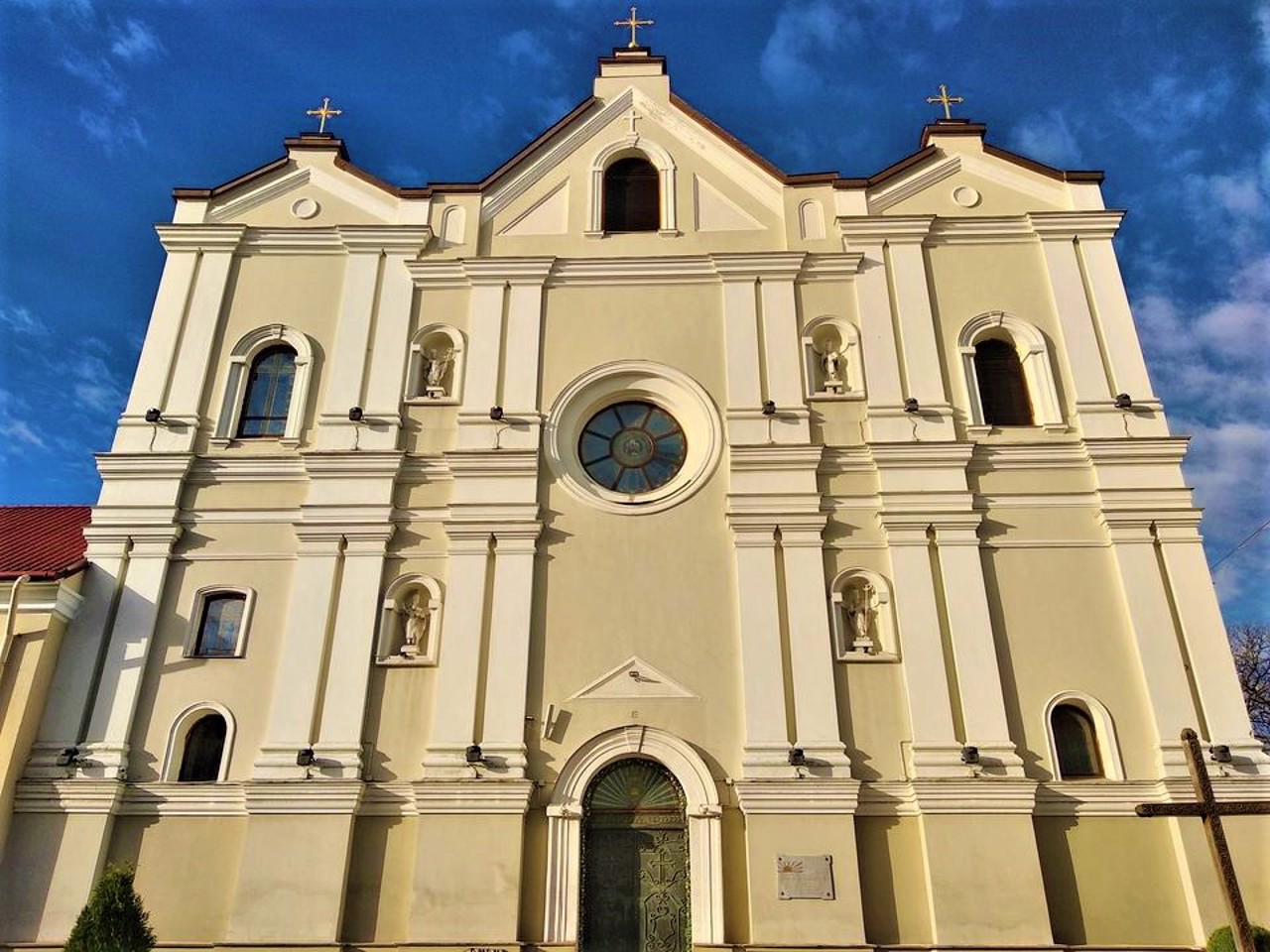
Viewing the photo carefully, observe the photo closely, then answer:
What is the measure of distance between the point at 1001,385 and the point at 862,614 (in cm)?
533

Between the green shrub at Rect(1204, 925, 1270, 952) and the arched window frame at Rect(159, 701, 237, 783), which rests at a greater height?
the arched window frame at Rect(159, 701, 237, 783)

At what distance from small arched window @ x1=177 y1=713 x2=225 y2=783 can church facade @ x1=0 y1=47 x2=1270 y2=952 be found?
0.08 meters

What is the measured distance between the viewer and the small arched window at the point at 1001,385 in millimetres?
17484

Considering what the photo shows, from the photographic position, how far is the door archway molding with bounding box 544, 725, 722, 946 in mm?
13531

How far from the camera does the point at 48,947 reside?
43.8ft

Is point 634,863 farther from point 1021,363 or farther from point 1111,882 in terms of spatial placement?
point 1021,363

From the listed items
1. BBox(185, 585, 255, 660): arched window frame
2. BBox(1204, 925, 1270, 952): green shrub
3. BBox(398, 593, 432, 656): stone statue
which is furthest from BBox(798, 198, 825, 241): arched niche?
BBox(1204, 925, 1270, 952): green shrub

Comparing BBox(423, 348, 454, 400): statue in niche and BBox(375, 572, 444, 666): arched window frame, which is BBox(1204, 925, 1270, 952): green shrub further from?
BBox(423, 348, 454, 400): statue in niche

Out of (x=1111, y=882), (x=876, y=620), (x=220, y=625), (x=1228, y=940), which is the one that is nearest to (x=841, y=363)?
(x=876, y=620)

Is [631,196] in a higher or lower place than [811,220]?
higher

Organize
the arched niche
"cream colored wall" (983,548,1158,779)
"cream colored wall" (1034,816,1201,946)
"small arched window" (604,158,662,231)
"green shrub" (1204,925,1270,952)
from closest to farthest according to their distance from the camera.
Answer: "green shrub" (1204,925,1270,952) < "cream colored wall" (1034,816,1201,946) < "cream colored wall" (983,548,1158,779) < the arched niche < "small arched window" (604,158,662,231)

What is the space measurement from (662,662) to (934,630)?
4.19 meters

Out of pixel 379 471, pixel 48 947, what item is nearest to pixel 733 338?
pixel 379 471

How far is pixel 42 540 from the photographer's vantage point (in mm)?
17766
